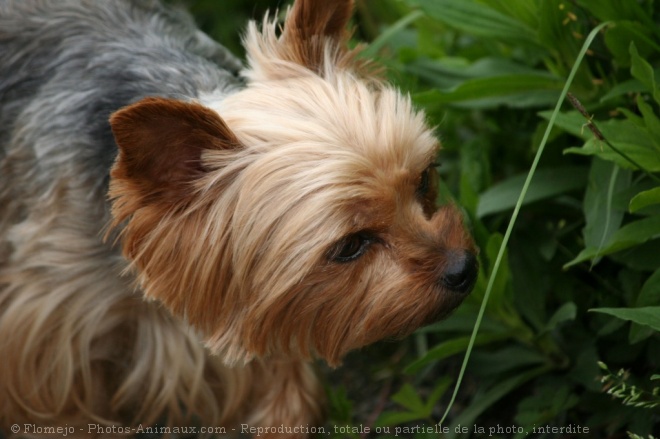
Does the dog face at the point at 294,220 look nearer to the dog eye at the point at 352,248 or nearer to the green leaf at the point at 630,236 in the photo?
the dog eye at the point at 352,248

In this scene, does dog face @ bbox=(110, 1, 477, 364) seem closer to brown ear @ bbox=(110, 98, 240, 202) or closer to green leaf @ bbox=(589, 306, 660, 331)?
brown ear @ bbox=(110, 98, 240, 202)

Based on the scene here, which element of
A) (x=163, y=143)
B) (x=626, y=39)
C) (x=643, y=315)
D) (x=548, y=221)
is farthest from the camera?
(x=548, y=221)

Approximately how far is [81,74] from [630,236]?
6.47 ft

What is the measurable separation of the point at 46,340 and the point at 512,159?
7.03 feet

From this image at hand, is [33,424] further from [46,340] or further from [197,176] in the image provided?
[197,176]

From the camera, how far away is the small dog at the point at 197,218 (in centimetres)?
272

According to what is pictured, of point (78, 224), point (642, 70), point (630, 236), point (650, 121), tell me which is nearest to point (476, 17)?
point (642, 70)

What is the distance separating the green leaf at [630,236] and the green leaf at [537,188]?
55 cm

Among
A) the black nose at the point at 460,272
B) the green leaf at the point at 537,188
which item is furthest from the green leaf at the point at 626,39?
the black nose at the point at 460,272

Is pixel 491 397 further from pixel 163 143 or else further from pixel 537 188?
pixel 163 143

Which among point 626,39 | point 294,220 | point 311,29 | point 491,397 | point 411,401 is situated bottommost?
point 491,397

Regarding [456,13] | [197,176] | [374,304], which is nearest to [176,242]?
[197,176]

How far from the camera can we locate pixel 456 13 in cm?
353

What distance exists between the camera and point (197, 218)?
2.80m
